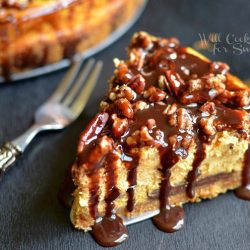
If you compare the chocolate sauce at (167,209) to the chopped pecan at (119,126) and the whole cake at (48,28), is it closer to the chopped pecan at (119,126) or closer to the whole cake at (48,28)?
the chopped pecan at (119,126)

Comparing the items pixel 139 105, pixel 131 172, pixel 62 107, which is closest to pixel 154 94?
pixel 139 105

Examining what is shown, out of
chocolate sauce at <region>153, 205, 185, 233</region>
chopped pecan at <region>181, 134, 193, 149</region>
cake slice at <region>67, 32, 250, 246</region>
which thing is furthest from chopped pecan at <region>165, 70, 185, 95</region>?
chocolate sauce at <region>153, 205, 185, 233</region>

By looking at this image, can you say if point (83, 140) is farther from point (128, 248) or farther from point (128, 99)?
point (128, 248)

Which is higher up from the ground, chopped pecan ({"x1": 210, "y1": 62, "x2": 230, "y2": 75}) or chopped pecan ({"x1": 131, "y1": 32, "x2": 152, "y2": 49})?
chopped pecan ({"x1": 131, "y1": 32, "x2": 152, "y2": 49})

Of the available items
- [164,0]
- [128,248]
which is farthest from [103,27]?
[128,248]

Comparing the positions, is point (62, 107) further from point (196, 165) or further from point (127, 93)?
point (196, 165)

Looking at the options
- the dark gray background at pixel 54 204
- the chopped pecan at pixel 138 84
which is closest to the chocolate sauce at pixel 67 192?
the dark gray background at pixel 54 204

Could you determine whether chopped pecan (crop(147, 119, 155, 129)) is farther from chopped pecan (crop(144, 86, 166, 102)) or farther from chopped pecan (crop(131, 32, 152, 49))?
chopped pecan (crop(131, 32, 152, 49))
